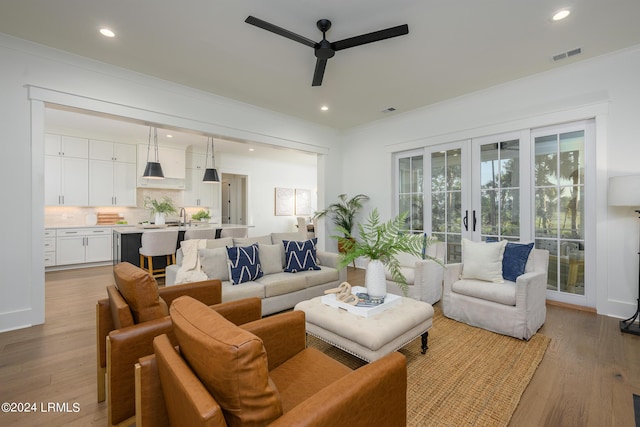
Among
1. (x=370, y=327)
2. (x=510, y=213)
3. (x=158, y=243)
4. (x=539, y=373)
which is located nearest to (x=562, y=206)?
(x=510, y=213)

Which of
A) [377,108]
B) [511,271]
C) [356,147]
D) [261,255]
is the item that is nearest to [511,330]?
[511,271]

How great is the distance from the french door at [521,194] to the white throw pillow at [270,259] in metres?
2.64

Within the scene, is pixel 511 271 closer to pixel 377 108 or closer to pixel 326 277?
pixel 326 277

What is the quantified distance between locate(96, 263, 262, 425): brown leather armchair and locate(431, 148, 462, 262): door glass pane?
3.55 meters

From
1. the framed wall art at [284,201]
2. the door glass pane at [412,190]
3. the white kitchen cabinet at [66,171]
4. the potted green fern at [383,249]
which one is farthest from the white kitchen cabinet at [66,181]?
the door glass pane at [412,190]

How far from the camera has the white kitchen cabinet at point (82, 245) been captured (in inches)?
221

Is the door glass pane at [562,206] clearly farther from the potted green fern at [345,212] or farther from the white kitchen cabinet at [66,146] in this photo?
the white kitchen cabinet at [66,146]

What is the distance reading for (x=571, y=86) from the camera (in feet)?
11.3

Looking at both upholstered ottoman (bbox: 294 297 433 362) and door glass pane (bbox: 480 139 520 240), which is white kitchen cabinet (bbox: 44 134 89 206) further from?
door glass pane (bbox: 480 139 520 240)

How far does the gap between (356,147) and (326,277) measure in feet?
10.5

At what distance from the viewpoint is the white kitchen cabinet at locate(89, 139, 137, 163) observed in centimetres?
616

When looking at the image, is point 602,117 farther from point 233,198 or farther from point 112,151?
point 233,198

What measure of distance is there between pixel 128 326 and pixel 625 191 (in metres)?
4.29

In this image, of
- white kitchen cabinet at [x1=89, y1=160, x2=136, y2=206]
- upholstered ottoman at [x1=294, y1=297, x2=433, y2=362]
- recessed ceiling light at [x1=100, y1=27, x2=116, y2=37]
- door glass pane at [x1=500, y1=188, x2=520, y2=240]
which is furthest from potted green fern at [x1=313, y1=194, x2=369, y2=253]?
white kitchen cabinet at [x1=89, y1=160, x2=136, y2=206]
